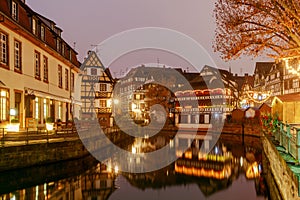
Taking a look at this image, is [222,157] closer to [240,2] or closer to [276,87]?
[240,2]

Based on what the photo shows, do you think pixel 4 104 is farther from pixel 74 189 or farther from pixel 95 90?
pixel 95 90

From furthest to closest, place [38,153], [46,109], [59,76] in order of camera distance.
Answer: [59,76]
[46,109]
[38,153]

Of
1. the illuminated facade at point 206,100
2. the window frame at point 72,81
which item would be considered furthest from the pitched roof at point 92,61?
the illuminated facade at point 206,100

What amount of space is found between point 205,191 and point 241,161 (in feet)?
29.6

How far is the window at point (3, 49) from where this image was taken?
1777 cm

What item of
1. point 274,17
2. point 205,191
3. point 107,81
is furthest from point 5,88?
point 107,81

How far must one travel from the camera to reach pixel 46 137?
17.4 metres

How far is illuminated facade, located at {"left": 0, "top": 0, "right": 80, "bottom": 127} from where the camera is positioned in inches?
713

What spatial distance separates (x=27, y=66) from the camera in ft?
69.8

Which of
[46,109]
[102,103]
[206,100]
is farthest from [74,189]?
[206,100]

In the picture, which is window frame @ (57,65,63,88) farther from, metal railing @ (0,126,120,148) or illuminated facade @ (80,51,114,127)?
illuminated facade @ (80,51,114,127)

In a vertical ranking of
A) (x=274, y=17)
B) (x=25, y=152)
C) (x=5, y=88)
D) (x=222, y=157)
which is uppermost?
(x=274, y=17)

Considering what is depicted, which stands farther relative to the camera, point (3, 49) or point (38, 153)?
point (3, 49)

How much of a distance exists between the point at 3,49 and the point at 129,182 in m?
9.03
